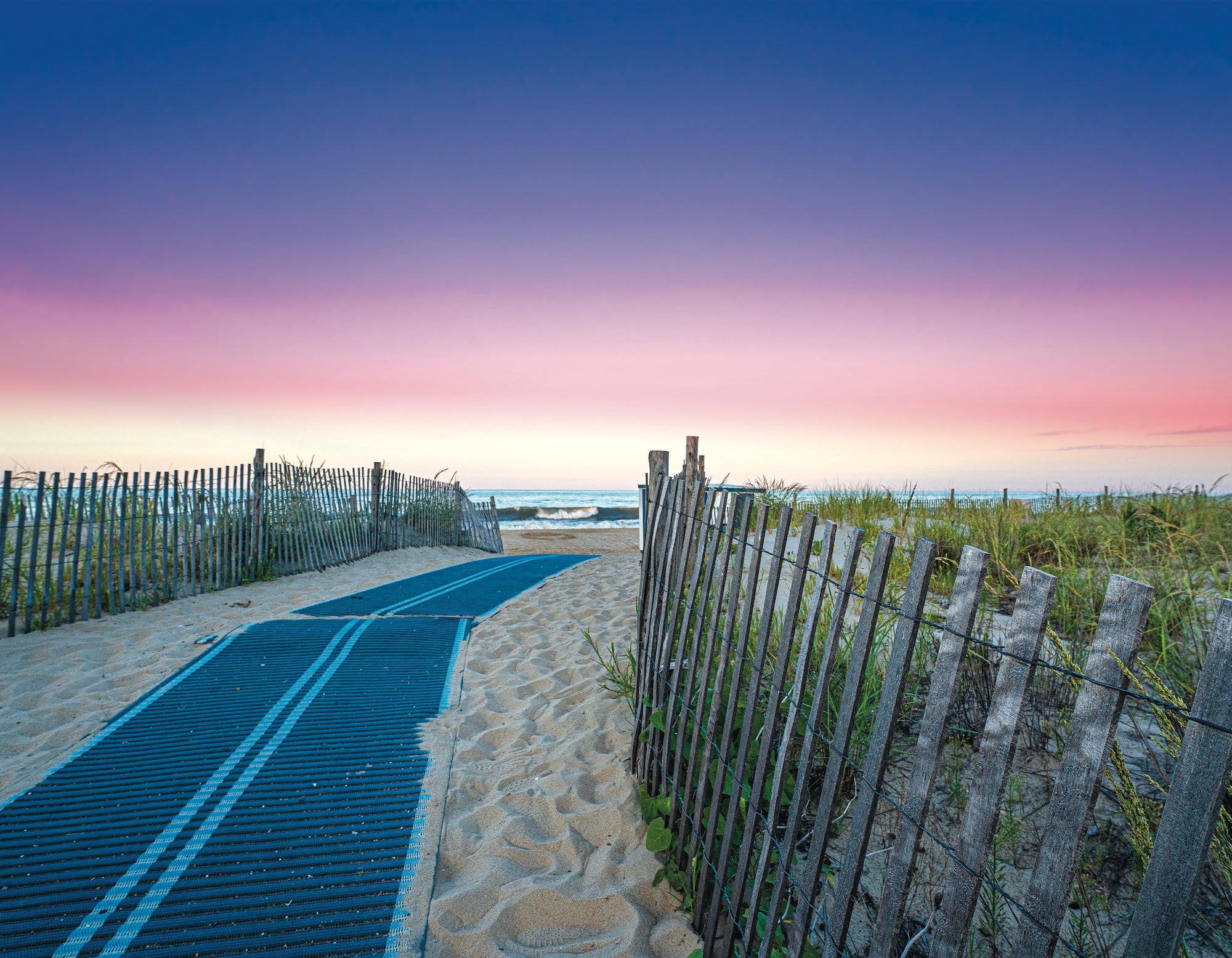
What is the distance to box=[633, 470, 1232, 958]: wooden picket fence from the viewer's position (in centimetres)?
107

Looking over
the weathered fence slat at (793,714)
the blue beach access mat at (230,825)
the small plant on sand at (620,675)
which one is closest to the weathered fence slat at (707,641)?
the weathered fence slat at (793,714)

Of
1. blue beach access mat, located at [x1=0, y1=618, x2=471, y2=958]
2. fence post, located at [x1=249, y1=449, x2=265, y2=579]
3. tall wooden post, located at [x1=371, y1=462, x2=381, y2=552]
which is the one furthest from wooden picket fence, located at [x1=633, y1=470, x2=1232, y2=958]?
tall wooden post, located at [x1=371, y1=462, x2=381, y2=552]

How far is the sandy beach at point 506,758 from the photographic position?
260 cm

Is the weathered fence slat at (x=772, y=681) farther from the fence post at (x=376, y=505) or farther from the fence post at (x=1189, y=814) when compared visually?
the fence post at (x=376, y=505)

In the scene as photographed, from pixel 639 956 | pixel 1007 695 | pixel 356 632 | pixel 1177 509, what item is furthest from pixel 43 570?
pixel 1177 509

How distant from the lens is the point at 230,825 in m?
3.20

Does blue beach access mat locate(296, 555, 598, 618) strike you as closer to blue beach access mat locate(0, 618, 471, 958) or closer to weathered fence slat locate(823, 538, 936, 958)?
blue beach access mat locate(0, 618, 471, 958)

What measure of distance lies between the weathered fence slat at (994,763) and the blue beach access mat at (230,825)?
6.70 ft

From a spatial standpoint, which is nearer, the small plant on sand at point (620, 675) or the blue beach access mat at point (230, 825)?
the blue beach access mat at point (230, 825)

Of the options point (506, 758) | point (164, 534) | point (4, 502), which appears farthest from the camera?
point (164, 534)

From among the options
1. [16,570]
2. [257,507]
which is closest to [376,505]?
[257,507]

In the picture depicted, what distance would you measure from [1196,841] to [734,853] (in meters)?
1.87

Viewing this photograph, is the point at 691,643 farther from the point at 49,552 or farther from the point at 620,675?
the point at 49,552

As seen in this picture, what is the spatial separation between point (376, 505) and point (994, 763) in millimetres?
13413
